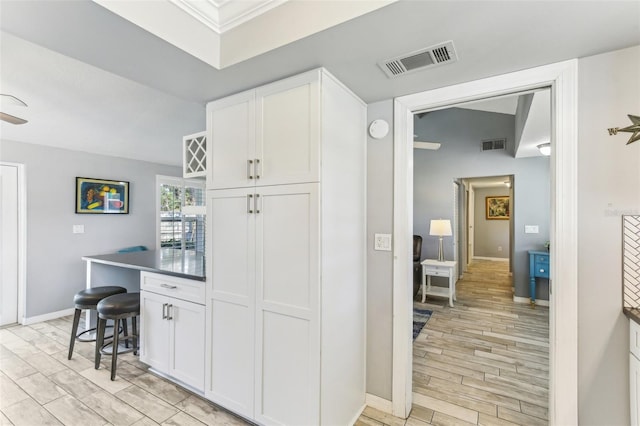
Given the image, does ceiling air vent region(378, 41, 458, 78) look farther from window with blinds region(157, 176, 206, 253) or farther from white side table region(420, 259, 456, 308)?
window with blinds region(157, 176, 206, 253)

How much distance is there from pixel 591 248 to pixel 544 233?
12.6 ft

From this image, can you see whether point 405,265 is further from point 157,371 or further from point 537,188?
point 537,188

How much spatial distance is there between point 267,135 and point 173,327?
167 cm

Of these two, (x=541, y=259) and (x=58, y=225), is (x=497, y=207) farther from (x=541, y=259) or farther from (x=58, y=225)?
(x=58, y=225)

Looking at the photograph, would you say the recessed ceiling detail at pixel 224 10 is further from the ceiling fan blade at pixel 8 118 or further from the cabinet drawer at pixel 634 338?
the cabinet drawer at pixel 634 338

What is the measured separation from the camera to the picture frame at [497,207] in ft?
29.4

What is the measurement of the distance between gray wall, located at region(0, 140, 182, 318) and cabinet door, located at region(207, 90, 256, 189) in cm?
341

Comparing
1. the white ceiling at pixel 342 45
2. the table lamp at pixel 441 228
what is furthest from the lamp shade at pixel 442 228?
the white ceiling at pixel 342 45

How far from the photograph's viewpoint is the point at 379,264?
83.4 inches

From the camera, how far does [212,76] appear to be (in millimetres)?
1747

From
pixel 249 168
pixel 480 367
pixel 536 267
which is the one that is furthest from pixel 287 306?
pixel 536 267

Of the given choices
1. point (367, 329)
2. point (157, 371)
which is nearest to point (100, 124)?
point (157, 371)

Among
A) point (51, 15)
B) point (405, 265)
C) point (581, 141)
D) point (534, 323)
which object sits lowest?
point (534, 323)

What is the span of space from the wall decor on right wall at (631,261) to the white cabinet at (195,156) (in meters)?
2.64
